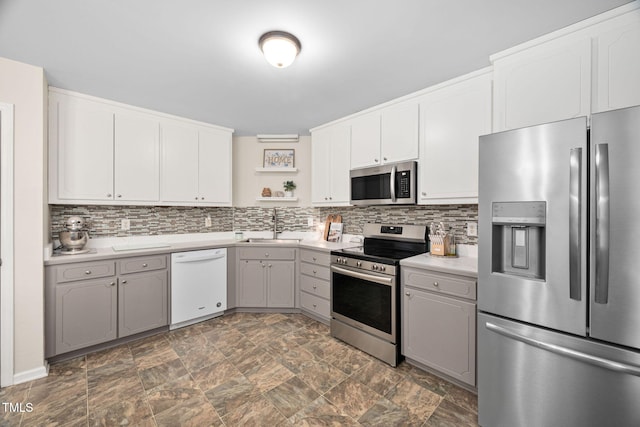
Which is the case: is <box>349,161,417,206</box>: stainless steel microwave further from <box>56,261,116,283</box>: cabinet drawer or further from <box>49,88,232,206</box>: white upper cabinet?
<box>56,261,116,283</box>: cabinet drawer

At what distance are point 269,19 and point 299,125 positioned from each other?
186 centimetres

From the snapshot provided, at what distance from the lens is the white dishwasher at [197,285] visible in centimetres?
286

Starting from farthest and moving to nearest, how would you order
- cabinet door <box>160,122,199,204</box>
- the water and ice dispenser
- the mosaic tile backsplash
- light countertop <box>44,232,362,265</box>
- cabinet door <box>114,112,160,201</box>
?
cabinet door <box>160,122,199,204</box> < cabinet door <box>114,112,160,201</box> < the mosaic tile backsplash < light countertop <box>44,232,362,265</box> < the water and ice dispenser

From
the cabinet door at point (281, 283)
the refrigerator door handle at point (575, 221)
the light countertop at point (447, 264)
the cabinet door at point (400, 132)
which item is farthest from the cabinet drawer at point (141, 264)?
the refrigerator door handle at point (575, 221)

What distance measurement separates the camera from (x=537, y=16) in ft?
4.91

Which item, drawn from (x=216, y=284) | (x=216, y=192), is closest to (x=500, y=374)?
(x=216, y=284)

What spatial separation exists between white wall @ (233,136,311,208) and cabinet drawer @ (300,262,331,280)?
3.34 feet

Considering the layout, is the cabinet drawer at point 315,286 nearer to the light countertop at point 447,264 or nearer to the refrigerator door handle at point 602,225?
the light countertop at point 447,264

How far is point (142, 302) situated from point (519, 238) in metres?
3.18

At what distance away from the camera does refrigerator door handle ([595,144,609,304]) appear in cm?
116

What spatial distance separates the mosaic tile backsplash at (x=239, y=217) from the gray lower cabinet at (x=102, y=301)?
641 mm

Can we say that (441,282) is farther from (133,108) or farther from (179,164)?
(133,108)

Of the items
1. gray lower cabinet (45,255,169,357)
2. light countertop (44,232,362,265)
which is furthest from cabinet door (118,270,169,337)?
light countertop (44,232,362,265)

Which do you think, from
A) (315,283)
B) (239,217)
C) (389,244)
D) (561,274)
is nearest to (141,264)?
(239,217)
